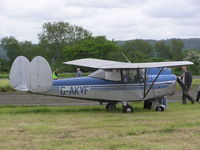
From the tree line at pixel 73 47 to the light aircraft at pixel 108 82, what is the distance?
72.6m

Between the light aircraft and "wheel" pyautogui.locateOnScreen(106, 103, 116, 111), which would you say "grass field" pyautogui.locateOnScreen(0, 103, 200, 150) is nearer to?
the light aircraft

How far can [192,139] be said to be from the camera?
10328mm

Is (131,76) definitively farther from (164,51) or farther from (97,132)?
(164,51)

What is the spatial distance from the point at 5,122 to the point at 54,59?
397 feet

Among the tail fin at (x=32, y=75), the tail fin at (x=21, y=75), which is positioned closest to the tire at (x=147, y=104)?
the tail fin at (x=32, y=75)

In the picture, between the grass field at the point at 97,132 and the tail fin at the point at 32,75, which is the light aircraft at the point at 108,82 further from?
the grass field at the point at 97,132

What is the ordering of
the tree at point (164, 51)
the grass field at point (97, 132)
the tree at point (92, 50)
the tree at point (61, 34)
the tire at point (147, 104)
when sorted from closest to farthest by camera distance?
the grass field at point (97, 132) < the tire at point (147, 104) < the tree at point (92, 50) < the tree at point (61, 34) < the tree at point (164, 51)

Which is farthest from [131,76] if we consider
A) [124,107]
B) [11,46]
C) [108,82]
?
[11,46]

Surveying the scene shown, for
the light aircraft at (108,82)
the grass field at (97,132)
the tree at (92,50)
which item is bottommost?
the grass field at (97,132)

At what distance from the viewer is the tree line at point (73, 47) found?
112375mm

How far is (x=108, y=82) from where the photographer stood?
58.5 ft

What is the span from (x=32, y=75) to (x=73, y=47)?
96.6m

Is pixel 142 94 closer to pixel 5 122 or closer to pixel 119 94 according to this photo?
pixel 119 94

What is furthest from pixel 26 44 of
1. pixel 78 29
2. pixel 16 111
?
pixel 16 111
